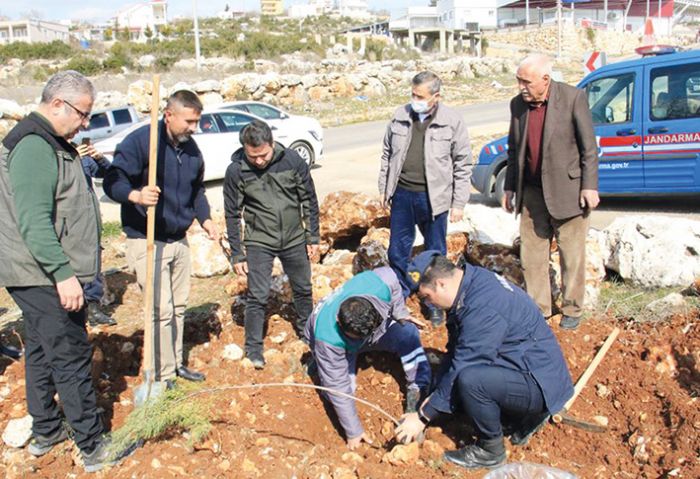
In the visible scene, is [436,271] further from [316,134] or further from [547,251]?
[316,134]

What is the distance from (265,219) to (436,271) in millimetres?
1537

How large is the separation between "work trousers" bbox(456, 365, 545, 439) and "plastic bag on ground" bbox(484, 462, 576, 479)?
212mm

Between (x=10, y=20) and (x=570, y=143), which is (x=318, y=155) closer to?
(x=570, y=143)

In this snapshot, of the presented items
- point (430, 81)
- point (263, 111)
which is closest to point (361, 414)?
point (430, 81)

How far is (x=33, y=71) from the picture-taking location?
101 feet

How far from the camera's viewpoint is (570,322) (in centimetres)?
460

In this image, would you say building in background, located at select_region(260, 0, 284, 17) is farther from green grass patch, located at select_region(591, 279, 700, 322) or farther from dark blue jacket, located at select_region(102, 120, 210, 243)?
dark blue jacket, located at select_region(102, 120, 210, 243)

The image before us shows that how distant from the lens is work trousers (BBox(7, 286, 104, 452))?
3197 millimetres

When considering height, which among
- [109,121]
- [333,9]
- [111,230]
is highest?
[333,9]

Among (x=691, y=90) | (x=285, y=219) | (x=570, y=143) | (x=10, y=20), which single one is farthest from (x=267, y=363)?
(x=10, y=20)

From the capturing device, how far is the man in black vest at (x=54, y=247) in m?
2.94

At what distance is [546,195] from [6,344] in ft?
14.3

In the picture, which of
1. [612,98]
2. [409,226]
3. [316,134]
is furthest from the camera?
[316,134]

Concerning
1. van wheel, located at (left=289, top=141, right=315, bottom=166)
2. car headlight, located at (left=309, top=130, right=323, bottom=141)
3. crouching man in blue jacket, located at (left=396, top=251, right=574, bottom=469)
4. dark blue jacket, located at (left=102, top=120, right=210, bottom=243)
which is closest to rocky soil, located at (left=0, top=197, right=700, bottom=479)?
crouching man in blue jacket, located at (left=396, top=251, right=574, bottom=469)
